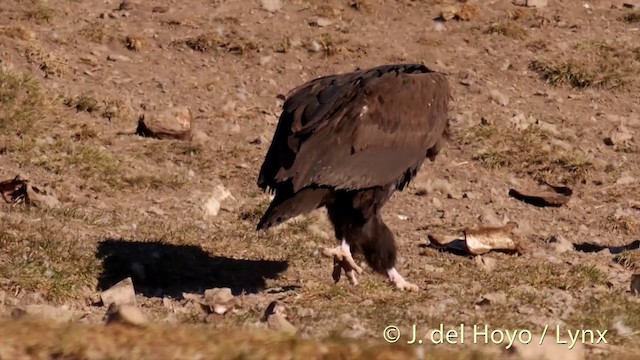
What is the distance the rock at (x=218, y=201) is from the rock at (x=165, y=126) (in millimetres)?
1681

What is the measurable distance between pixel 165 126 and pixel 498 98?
4806mm

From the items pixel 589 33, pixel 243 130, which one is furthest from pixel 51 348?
pixel 589 33

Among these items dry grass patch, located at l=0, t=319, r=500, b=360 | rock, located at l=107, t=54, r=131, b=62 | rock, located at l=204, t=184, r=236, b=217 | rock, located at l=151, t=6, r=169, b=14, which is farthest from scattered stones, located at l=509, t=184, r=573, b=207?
dry grass patch, located at l=0, t=319, r=500, b=360

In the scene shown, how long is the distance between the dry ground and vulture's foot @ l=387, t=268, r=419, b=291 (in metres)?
0.09

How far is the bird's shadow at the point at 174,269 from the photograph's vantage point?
31.9 feet

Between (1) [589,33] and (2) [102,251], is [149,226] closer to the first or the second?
(2) [102,251]

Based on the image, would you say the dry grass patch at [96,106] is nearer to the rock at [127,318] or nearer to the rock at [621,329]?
the rock at [621,329]

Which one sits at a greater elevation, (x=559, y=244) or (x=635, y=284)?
(x=635, y=284)

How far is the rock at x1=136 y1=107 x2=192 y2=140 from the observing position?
14.2m

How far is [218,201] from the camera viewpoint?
1227 centimetres

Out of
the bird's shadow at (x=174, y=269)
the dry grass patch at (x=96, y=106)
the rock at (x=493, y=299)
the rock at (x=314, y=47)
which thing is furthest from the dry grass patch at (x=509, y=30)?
the rock at (x=493, y=299)

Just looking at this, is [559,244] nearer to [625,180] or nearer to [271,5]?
[625,180]

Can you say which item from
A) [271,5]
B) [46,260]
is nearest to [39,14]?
[271,5]

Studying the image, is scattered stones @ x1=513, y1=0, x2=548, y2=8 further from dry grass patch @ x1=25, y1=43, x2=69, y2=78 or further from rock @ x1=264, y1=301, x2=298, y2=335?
rock @ x1=264, y1=301, x2=298, y2=335
